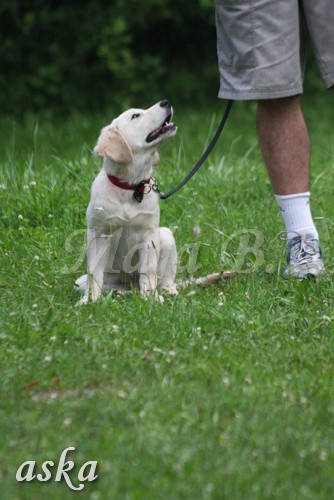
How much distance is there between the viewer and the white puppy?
4211mm

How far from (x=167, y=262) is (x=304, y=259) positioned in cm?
64

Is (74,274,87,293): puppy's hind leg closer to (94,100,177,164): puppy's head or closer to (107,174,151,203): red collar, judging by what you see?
(107,174,151,203): red collar

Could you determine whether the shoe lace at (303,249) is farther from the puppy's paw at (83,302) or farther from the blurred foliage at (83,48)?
the blurred foliage at (83,48)

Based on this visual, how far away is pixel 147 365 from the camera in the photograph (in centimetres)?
338

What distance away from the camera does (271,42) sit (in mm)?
4250

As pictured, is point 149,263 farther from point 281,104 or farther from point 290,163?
point 281,104

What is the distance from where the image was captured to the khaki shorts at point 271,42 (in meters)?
4.24

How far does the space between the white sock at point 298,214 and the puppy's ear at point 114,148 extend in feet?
2.57

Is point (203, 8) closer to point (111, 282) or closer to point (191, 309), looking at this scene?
point (111, 282)

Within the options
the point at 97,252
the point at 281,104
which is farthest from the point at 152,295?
the point at 281,104

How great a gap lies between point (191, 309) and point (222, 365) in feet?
1.77

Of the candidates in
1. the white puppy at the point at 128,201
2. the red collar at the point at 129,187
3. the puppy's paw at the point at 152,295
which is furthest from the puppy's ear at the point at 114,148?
the puppy's paw at the point at 152,295

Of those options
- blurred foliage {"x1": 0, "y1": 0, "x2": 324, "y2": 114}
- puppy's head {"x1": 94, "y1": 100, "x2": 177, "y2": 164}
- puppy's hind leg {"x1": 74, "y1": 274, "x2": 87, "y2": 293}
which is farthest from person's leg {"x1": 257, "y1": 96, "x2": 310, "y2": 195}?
blurred foliage {"x1": 0, "y1": 0, "x2": 324, "y2": 114}

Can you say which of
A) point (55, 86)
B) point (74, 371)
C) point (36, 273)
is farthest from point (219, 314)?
point (55, 86)
